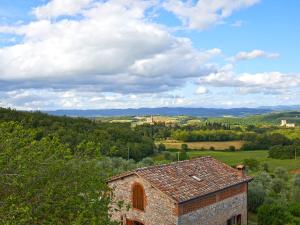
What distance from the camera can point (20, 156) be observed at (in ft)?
45.3

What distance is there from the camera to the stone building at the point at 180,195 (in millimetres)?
26438

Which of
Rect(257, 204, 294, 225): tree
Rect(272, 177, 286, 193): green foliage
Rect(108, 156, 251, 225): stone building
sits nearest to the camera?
Rect(108, 156, 251, 225): stone building

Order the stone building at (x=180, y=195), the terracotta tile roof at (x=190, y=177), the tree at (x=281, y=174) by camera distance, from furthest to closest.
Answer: the tree at (x=281, y=174)
the terracotta tile roof at (x=190, y=177)
the stone building at (x=180, y=195)

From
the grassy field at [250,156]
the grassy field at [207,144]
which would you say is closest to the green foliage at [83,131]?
the grassy field at [250,156]

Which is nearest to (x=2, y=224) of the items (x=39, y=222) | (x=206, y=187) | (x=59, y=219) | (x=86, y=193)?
(x=39, y=222)

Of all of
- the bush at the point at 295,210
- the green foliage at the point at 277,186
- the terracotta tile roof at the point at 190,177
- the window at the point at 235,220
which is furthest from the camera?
the green foliage at the point at 277,186

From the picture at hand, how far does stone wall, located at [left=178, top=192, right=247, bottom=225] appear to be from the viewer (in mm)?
26734

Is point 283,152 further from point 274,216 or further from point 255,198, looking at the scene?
point 274,216

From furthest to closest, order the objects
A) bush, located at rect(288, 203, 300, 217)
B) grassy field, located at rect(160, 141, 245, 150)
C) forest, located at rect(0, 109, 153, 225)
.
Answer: grassy field, located at rect(160, 141, 245, 150) < bush, located at rect(288, 203, 300, 217) < forest, located at rect(0, 109, 153, 225)

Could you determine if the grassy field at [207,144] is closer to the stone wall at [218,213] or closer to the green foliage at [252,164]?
the green foliage at [252,164]

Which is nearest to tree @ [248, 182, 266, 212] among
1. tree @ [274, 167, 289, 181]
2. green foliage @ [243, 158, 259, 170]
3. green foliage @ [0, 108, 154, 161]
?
tree @ [274, 167, 289, 181]

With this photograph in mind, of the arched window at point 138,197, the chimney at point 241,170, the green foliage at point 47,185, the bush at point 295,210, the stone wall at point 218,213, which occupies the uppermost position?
the green foliage at point 47,185

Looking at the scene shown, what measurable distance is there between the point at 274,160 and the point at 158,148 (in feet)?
86.9

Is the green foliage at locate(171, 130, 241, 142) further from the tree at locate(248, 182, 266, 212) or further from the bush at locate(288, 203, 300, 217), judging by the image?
the bush at locate(288, 203, 300, 217)
